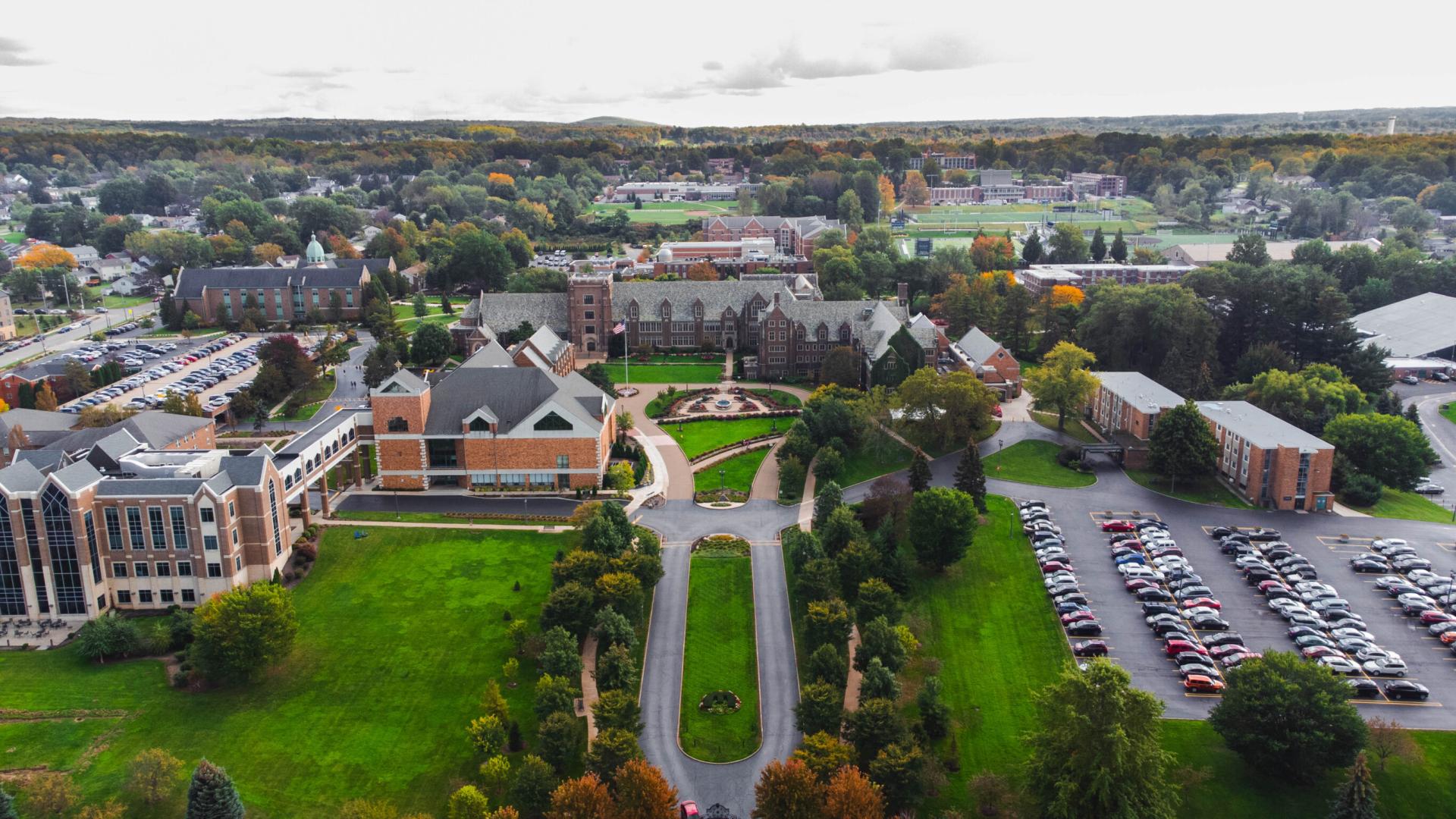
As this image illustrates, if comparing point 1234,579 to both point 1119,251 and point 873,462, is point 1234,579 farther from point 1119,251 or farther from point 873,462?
point 1119,251

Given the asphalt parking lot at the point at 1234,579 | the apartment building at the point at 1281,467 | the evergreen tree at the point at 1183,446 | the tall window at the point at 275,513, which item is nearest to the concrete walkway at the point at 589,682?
the tall window at the point at 275,513

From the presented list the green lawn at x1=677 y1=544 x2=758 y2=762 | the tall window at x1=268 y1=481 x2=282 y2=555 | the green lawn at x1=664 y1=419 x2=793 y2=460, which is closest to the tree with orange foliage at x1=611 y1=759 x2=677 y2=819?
the green lawn at x1=677 y1=544 x2=758 y2=762

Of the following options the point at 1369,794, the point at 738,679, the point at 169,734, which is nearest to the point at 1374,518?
the point at 1369,794

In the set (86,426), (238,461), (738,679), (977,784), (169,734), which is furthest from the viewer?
(86,426)

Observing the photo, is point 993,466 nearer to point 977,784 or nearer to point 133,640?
point 977,784

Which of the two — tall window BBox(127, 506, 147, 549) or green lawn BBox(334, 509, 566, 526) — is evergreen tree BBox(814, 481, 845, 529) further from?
tall window BBox(127, 506, 147, 549)

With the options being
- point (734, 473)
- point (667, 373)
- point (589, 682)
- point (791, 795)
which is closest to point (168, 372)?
point (667, 373)

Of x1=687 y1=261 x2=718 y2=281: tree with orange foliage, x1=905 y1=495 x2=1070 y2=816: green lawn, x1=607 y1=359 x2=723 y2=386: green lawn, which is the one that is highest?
x1=687 y1=261 x2=718 y2=281: tree with orange foliage
